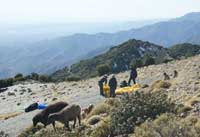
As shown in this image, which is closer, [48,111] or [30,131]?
[30,131]

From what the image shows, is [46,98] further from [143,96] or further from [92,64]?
[92,64]

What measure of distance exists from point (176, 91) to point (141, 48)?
154629 mm

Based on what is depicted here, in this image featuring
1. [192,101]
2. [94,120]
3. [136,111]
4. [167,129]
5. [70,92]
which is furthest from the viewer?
[70,92]

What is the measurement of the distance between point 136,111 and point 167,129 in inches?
162

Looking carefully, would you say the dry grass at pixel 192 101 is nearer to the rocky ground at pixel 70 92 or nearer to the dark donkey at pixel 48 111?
the rocky ground at pixel 70 92

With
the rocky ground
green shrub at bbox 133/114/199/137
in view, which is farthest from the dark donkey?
green shrub at bbox 133/114/199/137

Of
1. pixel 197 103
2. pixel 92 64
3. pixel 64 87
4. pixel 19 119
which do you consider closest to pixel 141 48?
pixel 92 64

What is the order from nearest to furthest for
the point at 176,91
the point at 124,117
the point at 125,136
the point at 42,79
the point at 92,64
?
the point at 125,136, the point at 124,117, the point at 176,91, the point at 42,79, the point at 92,64

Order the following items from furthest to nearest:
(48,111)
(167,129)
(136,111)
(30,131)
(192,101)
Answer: (48,111)
(30,131)
(192,101)
(136,111)
(167,129)

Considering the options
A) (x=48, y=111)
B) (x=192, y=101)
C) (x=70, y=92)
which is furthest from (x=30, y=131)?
(x=70, y=92)

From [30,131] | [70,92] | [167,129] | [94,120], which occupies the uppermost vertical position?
[167,129]

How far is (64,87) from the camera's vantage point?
49031 millimetres

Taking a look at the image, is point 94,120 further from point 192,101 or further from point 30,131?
point 192,101

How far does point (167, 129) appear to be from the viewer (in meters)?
13.5
